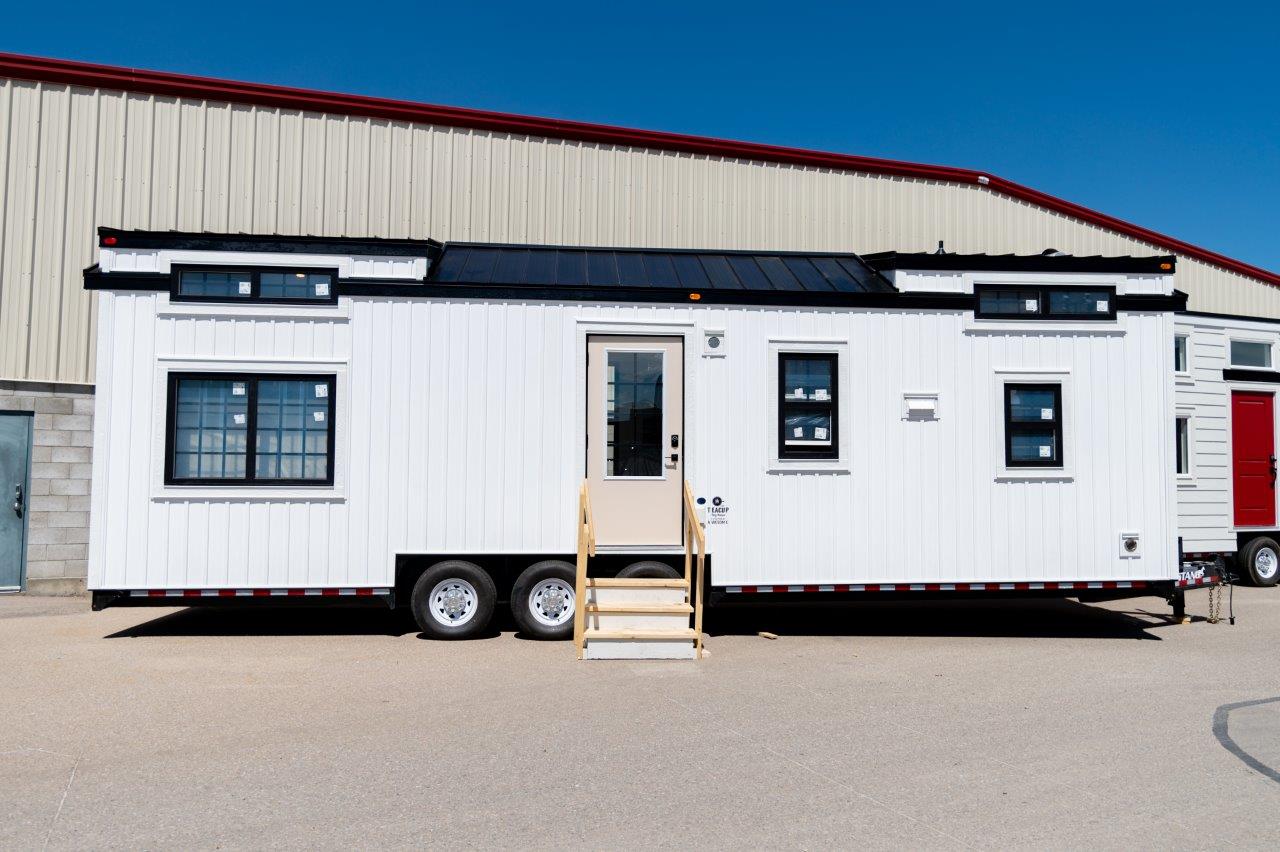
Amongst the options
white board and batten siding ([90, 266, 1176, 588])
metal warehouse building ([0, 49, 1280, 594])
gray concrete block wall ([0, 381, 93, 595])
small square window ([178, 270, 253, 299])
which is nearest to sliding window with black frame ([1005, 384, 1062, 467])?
white board and batten siding ([90, 266, 1176, 588])

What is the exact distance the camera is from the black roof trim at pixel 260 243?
30.6ft

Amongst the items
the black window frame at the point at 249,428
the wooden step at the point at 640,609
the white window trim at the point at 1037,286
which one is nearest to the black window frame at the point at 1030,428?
the white window trim at the point at 1037,286

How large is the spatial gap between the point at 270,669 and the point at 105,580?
2019 millimetres

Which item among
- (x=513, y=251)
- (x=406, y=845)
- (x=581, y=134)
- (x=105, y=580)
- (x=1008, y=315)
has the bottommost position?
(x=406, y=845)

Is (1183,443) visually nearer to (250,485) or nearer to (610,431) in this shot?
(610,431)

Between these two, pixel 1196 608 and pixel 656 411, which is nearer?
pixel 656 411

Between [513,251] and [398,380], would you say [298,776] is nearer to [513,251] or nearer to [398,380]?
[398,380]

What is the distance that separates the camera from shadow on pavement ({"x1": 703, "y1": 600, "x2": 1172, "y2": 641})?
10456mm

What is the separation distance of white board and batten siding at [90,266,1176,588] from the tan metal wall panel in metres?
4.38

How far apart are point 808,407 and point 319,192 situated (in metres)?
7.51

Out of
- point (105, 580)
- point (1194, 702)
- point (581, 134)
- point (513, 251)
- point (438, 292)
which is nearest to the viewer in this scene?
point (1194, 702)

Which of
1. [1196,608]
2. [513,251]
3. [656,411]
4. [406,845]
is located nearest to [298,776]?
[406,845]

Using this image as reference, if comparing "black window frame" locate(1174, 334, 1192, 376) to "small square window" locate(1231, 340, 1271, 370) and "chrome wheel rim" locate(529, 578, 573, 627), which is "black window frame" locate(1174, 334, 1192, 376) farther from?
"chrome wheel rim" locate(529, 578, 573, 627)

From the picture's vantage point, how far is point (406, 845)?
14.5ft
